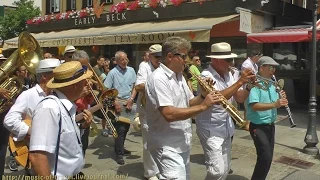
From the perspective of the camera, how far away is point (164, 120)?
3.33 meters

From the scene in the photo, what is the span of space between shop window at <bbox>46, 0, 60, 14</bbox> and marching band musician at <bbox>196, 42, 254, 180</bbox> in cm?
1777

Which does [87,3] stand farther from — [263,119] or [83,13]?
[263,119]

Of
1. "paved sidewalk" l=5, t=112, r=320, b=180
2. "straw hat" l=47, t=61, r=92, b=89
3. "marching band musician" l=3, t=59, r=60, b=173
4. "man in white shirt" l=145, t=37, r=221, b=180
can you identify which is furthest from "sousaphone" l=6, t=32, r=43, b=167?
"paved sidewalk" l=5, t=112, r=320, b=180

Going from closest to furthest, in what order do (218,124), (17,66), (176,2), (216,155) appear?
(216,155) → (218,124) → (17,66) → (176,2)

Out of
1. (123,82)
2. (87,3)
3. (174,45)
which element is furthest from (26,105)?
(87,3)

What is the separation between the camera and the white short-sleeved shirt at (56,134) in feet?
7.89

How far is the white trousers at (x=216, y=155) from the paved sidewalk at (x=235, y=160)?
141cm

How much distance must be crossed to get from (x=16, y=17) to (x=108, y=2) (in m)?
15.1

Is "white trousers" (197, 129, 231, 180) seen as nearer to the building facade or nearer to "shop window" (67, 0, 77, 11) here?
the building facade

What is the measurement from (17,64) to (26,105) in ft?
4.03

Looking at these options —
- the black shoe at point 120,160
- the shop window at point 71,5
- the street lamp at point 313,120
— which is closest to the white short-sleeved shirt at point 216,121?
the black shoe at point 120,160

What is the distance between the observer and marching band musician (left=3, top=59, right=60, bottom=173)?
3.48 m

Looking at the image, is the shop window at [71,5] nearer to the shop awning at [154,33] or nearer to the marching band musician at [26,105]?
the shop awning at [154,33]

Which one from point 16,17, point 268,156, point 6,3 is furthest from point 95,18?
point 6,3
